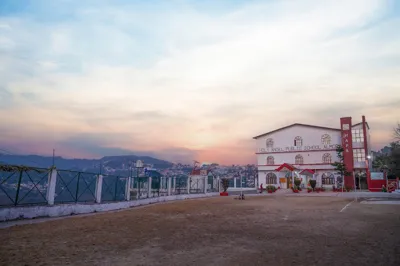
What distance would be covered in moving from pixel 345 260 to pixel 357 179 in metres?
41.9

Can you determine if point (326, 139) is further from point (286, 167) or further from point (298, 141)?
point (286, 167)

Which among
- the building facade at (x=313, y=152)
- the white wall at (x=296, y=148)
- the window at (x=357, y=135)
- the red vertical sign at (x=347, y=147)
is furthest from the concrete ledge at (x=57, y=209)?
the window at (x=357, y=135)

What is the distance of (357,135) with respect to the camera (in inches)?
1682

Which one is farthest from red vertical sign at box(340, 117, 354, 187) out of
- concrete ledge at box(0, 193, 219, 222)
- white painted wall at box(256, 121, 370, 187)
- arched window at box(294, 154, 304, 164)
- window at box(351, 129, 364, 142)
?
concrete ledge at box(0, 193, 219, 222)

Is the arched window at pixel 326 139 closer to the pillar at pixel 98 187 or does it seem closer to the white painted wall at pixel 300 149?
the white painted wall at pixel 300 149

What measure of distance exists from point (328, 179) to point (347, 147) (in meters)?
5.92

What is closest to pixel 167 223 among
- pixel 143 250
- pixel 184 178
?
pixel 143 250

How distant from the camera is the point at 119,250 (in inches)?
274

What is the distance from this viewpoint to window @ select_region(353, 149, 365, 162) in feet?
137

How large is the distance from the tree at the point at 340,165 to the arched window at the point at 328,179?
141 cm

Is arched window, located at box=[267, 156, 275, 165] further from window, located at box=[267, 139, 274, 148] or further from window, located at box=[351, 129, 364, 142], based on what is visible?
window, located at box=[351, 129, 364, 142]

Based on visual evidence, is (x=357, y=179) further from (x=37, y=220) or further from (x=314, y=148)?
(x=37, y=220)

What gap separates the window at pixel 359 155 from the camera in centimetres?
4175

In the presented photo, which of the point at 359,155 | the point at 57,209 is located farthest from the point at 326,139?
the point at 57,209
